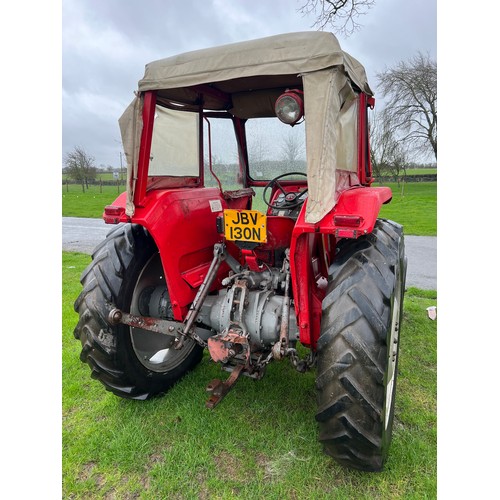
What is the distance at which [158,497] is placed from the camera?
7.24 feet

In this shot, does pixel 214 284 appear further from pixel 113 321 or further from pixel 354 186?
pixel 354 186

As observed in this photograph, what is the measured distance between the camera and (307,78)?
6.59 feet

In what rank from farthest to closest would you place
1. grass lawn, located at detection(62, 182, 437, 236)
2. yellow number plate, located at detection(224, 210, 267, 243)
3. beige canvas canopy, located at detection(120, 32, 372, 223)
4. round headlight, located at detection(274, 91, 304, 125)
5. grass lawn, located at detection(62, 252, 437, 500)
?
grass lawn, located at detection(62, 182, 437, 236) → yellow number plate, located at detection(224, 210, 267, 243) → grass lawn, located at detection(62, 252, 437, 500) → round headlight, located at detection(274, 91, 304, 125) → beige canvas canopy, located at detection(120, 32, 372, 223)

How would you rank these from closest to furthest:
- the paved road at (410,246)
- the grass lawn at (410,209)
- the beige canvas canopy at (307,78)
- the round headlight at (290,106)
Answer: the beige canvas canopy at (307,78) → the round headlight at (290,106) → the paved road at (410,246) → the grass lawn at (410,209)

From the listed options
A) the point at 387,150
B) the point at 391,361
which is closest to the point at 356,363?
the point at 391,361

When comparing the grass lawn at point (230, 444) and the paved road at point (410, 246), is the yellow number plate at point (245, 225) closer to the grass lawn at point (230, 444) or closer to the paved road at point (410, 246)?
the grass lawn at point (230, 444)

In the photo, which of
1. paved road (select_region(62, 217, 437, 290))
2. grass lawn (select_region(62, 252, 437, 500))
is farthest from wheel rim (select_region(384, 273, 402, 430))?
paved road (select_region(62, 217, 437, 290))

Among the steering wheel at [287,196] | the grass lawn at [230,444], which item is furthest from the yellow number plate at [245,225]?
the grass lawn at [230,444]

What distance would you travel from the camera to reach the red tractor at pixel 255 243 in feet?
6.71

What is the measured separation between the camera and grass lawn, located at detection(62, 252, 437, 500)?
226 cm

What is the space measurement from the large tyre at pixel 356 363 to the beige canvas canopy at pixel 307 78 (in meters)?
0.43

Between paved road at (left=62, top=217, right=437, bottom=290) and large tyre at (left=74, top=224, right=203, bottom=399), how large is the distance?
4.04 meters

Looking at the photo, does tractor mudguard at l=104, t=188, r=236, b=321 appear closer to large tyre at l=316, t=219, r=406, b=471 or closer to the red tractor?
the red tractor

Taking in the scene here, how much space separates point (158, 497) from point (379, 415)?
1.25 metres
